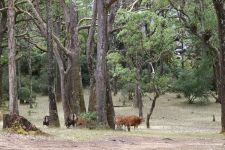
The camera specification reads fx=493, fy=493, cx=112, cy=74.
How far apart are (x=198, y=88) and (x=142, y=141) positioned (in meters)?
27.8

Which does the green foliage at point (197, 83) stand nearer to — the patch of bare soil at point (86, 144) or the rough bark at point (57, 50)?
the rough bark at point (57, 50)

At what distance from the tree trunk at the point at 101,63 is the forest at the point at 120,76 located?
0.13 feet

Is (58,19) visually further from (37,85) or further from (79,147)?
(79,147)

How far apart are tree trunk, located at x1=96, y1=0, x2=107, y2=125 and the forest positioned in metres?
0.04

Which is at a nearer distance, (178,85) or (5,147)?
(5,147)

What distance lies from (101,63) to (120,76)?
11352 millimetres

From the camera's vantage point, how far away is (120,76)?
31453 millimetres

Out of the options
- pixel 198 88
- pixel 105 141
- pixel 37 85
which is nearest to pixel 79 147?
pixel 105 141

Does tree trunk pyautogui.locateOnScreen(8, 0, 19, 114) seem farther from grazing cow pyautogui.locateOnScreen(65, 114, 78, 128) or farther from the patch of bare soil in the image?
grazing cow pyautogui.locateOnScreen(65, 114, 78, 128)

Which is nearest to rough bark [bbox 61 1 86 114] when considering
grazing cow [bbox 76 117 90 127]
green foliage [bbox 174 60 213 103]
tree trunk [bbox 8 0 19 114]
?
grazing cow [bbox 76 117 90 127]

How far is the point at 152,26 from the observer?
86.8 ft

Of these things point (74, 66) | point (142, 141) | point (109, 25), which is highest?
point (109, 25)

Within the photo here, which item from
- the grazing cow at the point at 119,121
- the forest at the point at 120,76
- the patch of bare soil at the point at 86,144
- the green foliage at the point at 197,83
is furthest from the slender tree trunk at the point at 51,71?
the green foliage at the point at 197,83

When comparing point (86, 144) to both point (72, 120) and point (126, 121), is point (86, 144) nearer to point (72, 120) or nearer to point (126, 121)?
point (72, 120)
